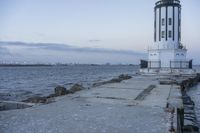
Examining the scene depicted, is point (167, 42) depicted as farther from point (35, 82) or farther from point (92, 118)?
point (92, 118)

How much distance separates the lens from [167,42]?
3528 cm

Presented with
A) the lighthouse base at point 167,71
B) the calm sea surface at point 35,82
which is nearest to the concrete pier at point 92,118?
the calm sea surface at point 35,82

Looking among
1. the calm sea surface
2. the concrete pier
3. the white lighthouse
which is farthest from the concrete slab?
the white lighthouse

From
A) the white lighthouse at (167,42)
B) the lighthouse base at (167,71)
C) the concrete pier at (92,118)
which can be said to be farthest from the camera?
the white lighthouse at (167,42)

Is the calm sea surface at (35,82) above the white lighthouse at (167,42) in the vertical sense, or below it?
below

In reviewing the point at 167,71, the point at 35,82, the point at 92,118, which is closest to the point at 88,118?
the point at 92,118

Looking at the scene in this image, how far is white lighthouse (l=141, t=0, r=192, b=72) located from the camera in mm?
34375

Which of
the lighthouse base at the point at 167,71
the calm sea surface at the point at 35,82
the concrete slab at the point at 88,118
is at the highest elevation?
the lighthouse base at the point at 167,71

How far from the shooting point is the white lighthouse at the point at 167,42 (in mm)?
34375

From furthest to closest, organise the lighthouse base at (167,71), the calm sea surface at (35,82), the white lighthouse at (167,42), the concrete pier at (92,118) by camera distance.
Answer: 1. the white lighthouse at (167,42)
2. the lighthouse base at (167,71)
3. the calm sea surface at (35,82)
4. the concrete pier at (92,118)

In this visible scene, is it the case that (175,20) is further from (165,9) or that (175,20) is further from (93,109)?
(93,109)

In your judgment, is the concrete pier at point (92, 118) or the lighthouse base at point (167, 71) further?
the lighthouse base at point (167, 71)

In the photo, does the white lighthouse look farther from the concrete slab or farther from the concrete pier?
the concrete slab

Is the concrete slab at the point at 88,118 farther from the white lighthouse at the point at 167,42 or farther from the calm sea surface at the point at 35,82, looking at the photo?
the white lighthouse at the point at 167,42
